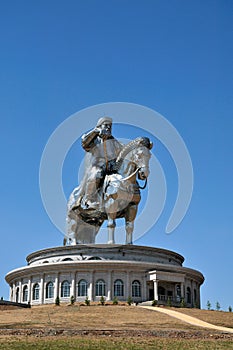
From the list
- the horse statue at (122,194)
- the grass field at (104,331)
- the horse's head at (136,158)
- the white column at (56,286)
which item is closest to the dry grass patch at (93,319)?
the grass field at (104,331)

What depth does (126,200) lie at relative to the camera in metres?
59.8

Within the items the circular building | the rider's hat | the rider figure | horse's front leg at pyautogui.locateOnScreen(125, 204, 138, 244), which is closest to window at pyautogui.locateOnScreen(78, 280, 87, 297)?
the circular building

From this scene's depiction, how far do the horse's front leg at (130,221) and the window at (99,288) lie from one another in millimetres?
6285

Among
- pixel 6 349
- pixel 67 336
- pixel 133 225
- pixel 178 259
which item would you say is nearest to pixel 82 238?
pixel 133 225

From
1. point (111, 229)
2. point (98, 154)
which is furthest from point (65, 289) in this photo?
point (98, 154)

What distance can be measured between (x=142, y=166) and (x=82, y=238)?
11.9 m

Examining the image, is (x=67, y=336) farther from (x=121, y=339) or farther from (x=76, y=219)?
(x=76, y=219)

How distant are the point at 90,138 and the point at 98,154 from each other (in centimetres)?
215

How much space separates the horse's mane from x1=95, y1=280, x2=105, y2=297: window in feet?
44.5

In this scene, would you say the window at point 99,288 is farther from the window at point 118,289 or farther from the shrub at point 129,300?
the shrub at point 129,300

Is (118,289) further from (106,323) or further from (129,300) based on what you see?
(106,323)

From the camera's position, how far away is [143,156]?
60.0 meters

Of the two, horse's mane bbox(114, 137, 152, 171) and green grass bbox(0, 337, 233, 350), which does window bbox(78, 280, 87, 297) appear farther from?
green grass bbox(0, 337, 233, 350)

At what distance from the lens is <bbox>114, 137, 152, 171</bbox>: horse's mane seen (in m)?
60.9
